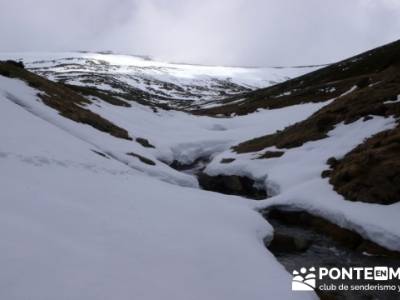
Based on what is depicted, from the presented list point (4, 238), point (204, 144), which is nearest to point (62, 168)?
point (4, 238)

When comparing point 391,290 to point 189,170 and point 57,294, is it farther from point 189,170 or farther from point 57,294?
point 189,170

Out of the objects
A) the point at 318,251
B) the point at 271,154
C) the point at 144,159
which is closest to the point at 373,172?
the point at 318,251

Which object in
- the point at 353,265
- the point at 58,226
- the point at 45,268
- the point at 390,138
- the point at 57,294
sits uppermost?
the point at 390,138

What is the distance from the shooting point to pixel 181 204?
60.4ft

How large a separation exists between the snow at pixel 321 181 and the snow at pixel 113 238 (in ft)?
11.7

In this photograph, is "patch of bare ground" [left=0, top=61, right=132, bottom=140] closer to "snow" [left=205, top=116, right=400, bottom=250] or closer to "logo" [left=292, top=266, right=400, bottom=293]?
"snow" [left=205, top=116, right=400, bottom=250]

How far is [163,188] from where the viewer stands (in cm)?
2139

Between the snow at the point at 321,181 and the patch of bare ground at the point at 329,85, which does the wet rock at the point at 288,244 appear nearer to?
the snow at the point at 321,181

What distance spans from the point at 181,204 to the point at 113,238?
23.2 feet

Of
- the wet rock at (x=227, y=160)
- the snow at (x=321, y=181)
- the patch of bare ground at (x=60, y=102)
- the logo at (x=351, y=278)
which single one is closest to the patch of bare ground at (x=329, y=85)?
the snow at (x=321, y=181)

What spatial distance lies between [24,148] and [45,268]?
12223 mm

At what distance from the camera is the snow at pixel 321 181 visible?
18.1 m

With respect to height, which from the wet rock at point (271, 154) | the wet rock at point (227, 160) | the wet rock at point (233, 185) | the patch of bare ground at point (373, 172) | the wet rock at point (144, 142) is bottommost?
the patch of bare ground at point (373, 172)

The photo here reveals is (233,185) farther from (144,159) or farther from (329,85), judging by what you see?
(329,85)
